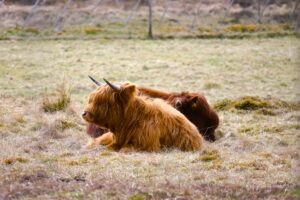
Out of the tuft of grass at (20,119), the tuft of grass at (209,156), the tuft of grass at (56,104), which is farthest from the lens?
the tuft of grass at (56,104)

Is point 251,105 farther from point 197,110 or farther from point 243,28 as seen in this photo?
point 243,28

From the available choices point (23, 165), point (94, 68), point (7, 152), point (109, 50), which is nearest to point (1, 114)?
point (7, 152)

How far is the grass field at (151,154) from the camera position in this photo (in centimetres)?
643

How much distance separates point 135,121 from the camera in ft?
29.7

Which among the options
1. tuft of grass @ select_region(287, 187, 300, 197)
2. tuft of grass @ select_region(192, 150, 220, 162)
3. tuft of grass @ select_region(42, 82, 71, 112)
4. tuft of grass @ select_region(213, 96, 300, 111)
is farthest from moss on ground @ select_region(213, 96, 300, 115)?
tuft of grass @ select_region(287, 187, 300, 197)

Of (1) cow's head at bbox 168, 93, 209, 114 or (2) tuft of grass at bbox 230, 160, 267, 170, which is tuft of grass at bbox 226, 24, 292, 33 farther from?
(2) tuft of grass at bbox 230, 160, 267, 170

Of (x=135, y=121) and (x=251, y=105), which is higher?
(x=135, y=121)

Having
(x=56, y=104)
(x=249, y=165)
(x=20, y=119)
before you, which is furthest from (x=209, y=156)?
(x=56, y=104)

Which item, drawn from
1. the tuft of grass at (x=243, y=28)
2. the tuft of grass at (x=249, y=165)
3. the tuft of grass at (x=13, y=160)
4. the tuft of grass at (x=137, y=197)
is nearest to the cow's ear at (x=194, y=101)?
the tuft of grass at (x=249, y=165)

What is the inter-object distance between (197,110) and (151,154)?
86.5 inches

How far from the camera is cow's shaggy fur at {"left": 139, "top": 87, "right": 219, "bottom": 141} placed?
1049 cm

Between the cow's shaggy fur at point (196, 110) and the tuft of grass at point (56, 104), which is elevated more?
the cow's shaggy fur at point (196, 110)

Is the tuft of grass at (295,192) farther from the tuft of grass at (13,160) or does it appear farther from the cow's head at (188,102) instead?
the cow's head at (188,102)

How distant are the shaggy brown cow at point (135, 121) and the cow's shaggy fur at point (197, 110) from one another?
3.74 feet
